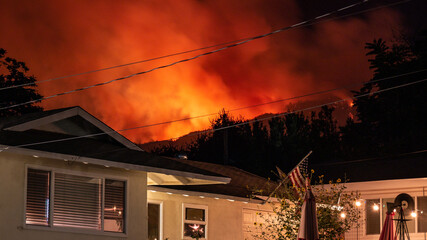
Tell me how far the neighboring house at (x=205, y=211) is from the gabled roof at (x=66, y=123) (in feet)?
7.25

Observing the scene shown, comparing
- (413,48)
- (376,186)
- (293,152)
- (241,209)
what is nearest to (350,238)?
(376,186)

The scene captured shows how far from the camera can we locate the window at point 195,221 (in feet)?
75.4

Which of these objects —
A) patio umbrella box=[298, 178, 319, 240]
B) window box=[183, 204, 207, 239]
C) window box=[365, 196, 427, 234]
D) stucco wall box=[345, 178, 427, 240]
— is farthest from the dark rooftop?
patio umbrella box=[298, 178, 319, 240]

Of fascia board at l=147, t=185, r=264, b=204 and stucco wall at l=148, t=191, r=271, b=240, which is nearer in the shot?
fascia board at l=147, t=185, r=264, b=204

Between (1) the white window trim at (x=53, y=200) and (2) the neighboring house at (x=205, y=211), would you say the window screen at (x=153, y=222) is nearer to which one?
(2) the neighboring house at (x=205, y=211)

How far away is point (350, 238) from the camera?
2656 cm

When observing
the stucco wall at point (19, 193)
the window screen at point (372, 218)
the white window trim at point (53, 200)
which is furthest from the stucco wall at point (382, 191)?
the stucco wall at point (19, 193)

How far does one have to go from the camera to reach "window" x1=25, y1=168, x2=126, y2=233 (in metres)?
17.1

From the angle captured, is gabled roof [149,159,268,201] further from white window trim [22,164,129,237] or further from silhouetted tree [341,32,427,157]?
silhouetted tree [341,32,427,157]

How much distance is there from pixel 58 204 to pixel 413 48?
25020 millimetres

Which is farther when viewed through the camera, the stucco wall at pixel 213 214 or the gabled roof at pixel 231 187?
the gabled roof at pixel 231 187

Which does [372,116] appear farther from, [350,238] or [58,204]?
[58,204]

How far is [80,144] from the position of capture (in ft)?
59.9

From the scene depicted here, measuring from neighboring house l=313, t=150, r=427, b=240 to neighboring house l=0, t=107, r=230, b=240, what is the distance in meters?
7.59
